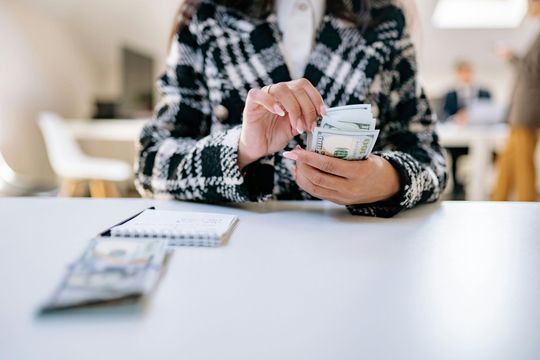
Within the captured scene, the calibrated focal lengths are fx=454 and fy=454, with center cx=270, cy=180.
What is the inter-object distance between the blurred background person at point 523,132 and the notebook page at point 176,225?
7.94 ft

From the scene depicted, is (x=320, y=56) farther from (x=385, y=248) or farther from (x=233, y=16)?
(x=385, y=248)

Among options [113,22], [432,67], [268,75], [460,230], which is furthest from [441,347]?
[432,67]

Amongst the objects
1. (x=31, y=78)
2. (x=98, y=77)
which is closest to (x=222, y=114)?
(x=31, y=78)

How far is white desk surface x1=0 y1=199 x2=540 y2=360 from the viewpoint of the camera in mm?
293

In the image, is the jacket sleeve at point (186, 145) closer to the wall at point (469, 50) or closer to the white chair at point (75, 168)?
the white chair at point (75, 168)

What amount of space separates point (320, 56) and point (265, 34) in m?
0.11

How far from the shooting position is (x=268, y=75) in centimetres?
83

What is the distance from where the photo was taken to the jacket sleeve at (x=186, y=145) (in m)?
0.69

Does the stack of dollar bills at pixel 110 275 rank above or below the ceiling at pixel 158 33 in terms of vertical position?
below

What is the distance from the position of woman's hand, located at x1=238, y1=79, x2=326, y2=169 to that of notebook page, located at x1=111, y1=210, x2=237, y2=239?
4.8 inches

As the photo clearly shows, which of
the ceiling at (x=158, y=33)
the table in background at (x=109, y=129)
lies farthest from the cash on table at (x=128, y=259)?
the ceiling at (x=158, y=33)

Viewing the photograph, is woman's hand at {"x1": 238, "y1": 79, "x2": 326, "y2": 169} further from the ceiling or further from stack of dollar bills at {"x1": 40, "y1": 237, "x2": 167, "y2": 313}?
the ceiling

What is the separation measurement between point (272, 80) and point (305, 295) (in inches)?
20.7

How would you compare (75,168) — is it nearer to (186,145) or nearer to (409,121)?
(186,145)
